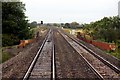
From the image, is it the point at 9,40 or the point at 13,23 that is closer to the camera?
the point at 9,40

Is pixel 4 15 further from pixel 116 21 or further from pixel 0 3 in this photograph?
pixel 116 21

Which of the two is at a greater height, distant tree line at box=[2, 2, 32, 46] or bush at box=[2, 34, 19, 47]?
distant tree line at box=[2, 2, 32, 46]

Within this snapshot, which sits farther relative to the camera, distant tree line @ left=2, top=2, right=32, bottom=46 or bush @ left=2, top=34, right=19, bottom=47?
distant tree line @ left=2, top=2, right=32, bottom=46

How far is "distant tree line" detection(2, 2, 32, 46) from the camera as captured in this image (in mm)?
41241

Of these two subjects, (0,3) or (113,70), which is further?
(0,3)

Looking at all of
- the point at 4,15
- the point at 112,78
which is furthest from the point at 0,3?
the point at 112,78

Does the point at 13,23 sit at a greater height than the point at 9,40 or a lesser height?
greater

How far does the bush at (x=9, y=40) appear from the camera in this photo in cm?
3825

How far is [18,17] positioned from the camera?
150ft

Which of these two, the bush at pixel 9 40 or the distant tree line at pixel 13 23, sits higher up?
the distant tree line at pixel 13 23

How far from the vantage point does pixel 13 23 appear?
138 ft

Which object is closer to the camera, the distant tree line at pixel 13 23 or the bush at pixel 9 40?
the bush at pixel 9 40

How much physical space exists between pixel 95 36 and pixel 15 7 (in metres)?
12.4

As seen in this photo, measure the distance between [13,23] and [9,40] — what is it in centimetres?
350
